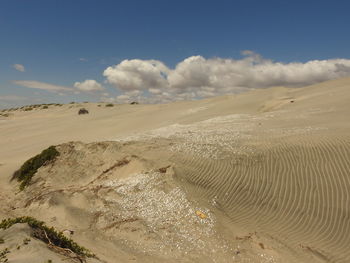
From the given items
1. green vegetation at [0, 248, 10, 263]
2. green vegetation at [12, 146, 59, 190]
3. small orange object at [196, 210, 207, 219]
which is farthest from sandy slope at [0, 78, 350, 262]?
green vegetation at [12, 146, 59, 190]

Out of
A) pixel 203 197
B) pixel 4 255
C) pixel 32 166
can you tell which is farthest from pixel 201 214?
pixel 32 166

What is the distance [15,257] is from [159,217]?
4.29m

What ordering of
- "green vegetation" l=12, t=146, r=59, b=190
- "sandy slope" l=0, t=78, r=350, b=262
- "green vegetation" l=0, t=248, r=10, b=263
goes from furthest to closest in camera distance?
"green vegetation" l=12, t=146, r=59, b=190
"sandy slope" l=0, t=78, r=350, b=262
"green vegetation" l=0, t=248, r=10, b=263

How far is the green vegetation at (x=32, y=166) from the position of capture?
40.6ft

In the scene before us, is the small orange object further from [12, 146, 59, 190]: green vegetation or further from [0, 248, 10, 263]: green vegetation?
[12, 146, 59, 190]: green vegetation

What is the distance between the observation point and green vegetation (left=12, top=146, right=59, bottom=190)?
12.4 metres

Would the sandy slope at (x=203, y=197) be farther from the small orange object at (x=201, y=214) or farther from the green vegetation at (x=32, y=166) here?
the green vegetation at (x=32, y=166)

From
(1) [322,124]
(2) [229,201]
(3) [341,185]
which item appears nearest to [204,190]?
(2) [229,201]

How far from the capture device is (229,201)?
926 cm

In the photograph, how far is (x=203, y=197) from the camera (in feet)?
29.9

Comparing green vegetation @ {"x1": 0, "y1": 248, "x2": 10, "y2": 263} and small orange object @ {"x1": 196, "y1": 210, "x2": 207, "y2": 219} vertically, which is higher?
green vegetation @ {"x1": 0, "y1": 248, "x2": 10, "y2": 263}

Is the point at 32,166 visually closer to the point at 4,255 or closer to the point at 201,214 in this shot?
the point at 201,214

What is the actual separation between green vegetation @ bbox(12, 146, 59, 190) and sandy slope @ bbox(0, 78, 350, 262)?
344mm

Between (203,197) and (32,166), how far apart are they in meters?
8.04
